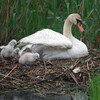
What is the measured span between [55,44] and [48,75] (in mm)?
846

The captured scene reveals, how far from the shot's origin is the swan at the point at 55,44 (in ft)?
22.6

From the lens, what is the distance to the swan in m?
6.89

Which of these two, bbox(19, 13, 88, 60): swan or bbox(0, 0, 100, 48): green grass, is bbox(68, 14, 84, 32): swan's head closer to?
bbox(19, 13, 88, 60): swan

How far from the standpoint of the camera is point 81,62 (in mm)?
6852

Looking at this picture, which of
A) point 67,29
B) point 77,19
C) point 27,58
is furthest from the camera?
point 67,29

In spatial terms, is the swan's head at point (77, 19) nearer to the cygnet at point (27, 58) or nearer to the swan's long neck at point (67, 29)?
the swan's long neck at point (67, 29)

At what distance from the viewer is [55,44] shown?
6.79 m

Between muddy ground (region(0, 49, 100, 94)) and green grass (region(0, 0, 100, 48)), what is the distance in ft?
3.30

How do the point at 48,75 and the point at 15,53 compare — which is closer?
the point at 48,75

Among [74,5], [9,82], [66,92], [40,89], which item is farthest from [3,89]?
[74,5]

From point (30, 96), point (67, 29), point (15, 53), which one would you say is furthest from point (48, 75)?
point (67, 29)

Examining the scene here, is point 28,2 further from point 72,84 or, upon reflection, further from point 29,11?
point 72,84

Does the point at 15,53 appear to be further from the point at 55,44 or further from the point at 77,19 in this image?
the point at 77,19

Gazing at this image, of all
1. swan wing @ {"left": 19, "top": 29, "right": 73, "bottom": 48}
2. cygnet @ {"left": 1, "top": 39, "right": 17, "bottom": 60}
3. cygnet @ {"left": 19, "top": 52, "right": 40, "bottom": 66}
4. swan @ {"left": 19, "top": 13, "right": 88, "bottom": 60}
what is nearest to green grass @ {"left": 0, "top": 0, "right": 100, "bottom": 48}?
swan @ {"left": 19, "top": 13, "right": 88, "bottom": 60}
